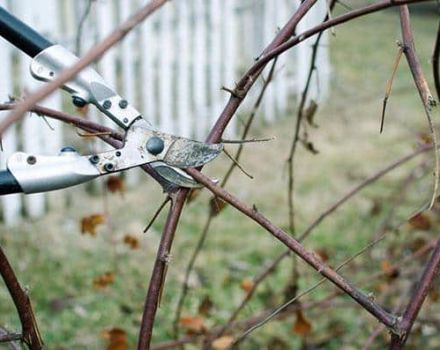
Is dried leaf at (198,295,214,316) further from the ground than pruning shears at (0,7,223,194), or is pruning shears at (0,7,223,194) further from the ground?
pruning shears at (0,7,223,194)

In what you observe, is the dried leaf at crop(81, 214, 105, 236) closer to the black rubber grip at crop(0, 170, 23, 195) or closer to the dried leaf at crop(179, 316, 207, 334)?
the dried leaf at crop(179, 316, 207, 334)

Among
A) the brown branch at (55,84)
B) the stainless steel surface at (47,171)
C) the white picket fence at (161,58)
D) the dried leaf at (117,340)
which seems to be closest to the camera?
the brown branch at (55,84)

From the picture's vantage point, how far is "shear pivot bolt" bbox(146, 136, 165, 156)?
3.51ft

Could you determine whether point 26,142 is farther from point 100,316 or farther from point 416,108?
point 416,108

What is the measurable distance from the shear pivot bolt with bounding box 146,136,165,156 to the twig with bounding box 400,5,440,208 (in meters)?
0.31

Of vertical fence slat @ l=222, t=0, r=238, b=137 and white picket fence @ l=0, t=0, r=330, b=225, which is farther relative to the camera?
vertical fence slat @ l=222, t=0, r=238, b=137

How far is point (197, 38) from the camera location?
555 centimetres

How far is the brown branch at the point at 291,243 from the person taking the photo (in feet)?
3.28

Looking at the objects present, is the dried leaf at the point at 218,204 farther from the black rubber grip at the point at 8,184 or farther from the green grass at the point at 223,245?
the green grass at the point at 223,245

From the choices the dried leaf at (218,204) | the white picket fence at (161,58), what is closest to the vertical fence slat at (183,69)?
the white picket fence at (161,58)

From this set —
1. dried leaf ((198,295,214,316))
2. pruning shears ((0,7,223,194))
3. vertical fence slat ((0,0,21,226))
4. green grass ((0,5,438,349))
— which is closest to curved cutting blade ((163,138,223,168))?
pruning shears ((0,7,223,194))

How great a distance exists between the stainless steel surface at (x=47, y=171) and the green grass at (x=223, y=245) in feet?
3.48

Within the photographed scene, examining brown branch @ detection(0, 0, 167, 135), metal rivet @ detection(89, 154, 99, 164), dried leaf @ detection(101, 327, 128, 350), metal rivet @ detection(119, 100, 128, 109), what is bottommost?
dried leaf @ detection(101, 327, 128, 350)

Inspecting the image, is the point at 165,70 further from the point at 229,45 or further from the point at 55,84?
the point at 55,84
